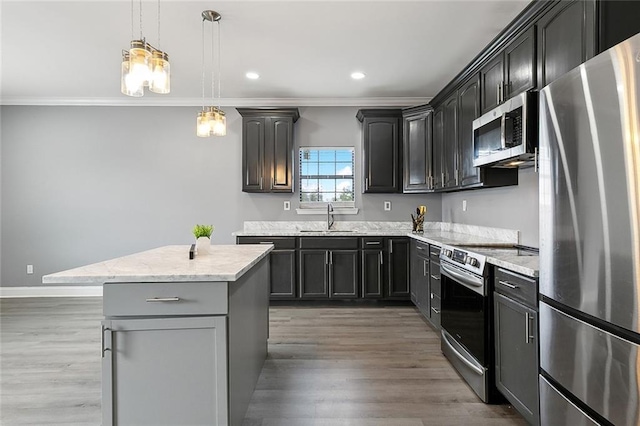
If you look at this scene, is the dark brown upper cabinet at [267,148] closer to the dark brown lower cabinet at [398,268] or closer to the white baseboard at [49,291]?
the dark brown lower cabinet at [398,268]

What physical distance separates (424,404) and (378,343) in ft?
3.23

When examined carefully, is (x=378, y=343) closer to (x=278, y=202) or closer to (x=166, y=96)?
(x=278, y=202)

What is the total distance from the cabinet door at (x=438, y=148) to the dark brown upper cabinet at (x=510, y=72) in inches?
38.6

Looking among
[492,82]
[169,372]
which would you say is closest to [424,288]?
[492,82]

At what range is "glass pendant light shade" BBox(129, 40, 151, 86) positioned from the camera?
1.71m

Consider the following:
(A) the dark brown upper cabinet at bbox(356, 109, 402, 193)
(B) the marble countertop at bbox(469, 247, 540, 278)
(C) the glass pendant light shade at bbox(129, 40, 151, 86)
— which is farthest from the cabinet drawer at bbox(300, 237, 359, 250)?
(C) the glass pendant light shade at bbox(129, 40, 151, 86)

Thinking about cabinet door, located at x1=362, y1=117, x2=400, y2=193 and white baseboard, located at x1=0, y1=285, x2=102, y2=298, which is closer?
cabinet door, located at x1=362, y1=117, x2=400, y2=193

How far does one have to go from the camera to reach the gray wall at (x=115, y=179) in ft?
15.9

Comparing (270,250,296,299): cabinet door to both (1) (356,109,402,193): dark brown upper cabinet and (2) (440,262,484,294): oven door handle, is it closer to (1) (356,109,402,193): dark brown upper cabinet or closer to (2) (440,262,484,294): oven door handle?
(1) (356,109,402,193): dark brown upper cabinet

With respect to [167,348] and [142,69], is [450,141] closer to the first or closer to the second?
[142,69]

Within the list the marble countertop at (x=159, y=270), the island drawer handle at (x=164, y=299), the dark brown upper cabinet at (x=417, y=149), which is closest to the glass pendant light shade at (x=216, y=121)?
the marble countertop at (x=159, y=270)

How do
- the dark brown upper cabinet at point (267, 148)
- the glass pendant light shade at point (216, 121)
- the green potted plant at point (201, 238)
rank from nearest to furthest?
the green potted plant at point (201, 238) < the glass pendant light shade at point (216, 121) < the dark brown upper cabinet at point (267, 148)

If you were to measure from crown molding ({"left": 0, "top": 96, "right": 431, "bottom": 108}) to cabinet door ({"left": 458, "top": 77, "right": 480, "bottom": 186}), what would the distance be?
1.45 meters

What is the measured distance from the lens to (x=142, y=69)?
1.73 meters
